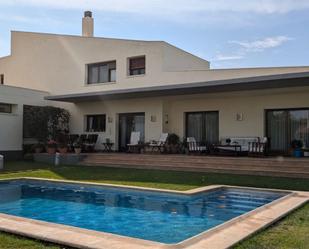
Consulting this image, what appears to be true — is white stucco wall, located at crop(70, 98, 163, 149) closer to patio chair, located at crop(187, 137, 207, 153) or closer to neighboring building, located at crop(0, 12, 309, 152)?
neighboring building, located at crop(0, 12, 309, 152)

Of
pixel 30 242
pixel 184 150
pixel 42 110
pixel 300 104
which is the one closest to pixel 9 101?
pixel 42 110

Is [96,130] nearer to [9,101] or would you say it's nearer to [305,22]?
[9,101]

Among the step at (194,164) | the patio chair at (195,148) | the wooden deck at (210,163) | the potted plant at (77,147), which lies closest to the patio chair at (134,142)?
the wooden deck at (210,163)

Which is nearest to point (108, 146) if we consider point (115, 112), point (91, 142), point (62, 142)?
point (91, 142)

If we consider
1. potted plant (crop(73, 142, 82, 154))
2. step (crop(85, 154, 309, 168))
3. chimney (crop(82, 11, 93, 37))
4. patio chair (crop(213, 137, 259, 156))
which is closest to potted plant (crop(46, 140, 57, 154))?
potted plant (crop(73, 142, 82, 154))

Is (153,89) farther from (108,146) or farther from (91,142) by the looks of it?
(91,142)

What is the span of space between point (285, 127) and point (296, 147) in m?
1.23

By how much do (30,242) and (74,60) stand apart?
19.5m

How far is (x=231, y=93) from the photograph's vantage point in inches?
707

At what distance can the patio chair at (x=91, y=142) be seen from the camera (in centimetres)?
2111

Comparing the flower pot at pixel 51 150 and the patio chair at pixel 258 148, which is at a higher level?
the patio chair at pixel 258 148

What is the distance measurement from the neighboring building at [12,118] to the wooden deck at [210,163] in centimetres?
466

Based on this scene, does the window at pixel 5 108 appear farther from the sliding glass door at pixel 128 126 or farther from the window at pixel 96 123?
the sliding glass door at pixel 128 126

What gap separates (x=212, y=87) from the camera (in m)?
16.3
